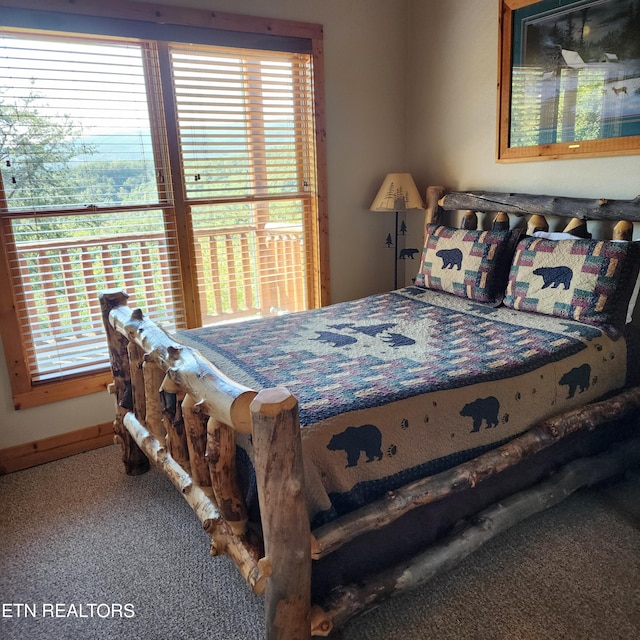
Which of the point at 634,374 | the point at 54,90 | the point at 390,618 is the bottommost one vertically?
the point at 390,618

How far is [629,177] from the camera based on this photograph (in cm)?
251

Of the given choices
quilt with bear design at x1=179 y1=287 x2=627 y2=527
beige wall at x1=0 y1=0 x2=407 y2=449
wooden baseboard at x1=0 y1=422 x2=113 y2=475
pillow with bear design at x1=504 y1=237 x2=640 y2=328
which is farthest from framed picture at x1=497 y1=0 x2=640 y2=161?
wooden baseboard at x1=0 y1=422 x2=113 y2=475

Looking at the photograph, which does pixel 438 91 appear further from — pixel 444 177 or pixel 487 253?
pixel 487 253

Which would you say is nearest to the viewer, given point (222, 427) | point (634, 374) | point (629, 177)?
point (222, 427)

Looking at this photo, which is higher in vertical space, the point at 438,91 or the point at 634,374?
the point at 438,91

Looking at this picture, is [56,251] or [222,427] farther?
[56,251]

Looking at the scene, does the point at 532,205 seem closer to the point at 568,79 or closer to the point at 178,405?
the point at 568,79

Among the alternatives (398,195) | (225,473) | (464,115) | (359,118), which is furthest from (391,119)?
(225,473)

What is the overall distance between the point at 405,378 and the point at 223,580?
0.99m

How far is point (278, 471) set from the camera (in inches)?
50.6

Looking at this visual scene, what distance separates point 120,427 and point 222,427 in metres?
1.27

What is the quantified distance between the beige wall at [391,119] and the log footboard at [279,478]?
117 cm

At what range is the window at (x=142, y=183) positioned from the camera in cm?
254

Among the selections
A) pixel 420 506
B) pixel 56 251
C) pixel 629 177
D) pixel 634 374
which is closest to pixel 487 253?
pixel 629 177
